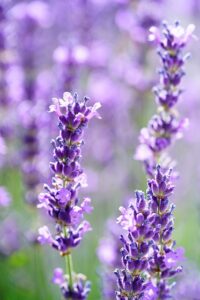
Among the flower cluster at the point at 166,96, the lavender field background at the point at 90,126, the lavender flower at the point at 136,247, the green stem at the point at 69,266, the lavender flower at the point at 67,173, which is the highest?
the lavender field background at the point at 90,126

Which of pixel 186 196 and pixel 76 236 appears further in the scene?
pixel 186 196

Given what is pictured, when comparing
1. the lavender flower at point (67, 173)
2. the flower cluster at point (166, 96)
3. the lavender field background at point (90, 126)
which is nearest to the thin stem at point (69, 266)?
the lavender flower at point (67, 173)

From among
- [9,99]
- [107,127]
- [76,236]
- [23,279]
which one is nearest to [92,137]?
[107,127]

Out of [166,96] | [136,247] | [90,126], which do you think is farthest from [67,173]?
[90,126]

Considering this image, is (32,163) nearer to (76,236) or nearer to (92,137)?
(76,236)

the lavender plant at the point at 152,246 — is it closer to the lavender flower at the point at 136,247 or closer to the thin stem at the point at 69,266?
the lavender flower at the point at 136,247

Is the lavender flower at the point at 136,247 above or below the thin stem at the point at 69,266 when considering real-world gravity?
below
